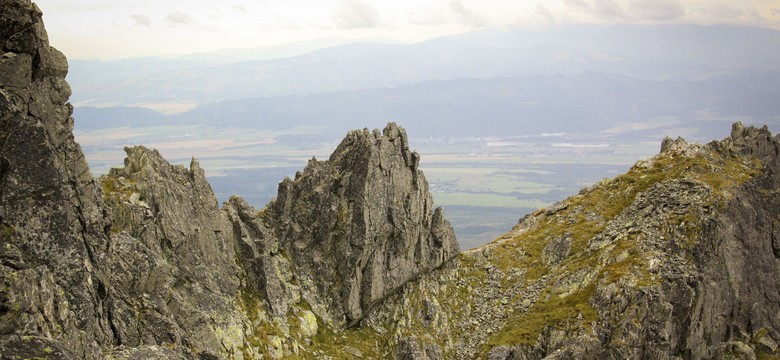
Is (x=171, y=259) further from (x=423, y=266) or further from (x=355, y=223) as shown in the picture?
(x=423, y=266)

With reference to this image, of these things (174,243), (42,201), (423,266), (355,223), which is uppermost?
(42,201)

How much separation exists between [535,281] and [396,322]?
53.4ft

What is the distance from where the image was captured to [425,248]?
72.6m

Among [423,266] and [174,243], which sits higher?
[174,243]

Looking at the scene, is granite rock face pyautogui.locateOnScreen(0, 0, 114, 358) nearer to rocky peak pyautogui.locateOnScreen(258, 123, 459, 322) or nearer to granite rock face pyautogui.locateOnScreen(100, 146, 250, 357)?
granite rock face pyautogui.locateOnScreen(100, 146, 250, 357)

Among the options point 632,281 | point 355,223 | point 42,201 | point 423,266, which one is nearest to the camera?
point 42,201

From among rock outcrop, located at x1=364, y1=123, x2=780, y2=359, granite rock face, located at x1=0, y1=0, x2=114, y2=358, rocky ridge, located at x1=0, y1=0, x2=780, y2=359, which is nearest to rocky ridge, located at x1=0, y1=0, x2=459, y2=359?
granite rock face, located at x1=0, y1=0, x2=114, y2=358

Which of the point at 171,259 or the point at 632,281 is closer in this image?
the point at 171,259

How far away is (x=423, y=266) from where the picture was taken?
7188 centimetres

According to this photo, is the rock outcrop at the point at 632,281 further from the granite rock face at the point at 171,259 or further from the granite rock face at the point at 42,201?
the granite rock face at the point at 42,201

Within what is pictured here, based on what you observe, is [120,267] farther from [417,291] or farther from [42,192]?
[417,291]

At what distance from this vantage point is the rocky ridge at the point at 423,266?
5059 cm

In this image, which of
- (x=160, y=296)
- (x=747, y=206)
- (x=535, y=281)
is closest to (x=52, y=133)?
(x=160, y=296)

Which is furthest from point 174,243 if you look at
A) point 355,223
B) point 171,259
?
point 355,223
